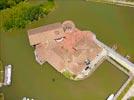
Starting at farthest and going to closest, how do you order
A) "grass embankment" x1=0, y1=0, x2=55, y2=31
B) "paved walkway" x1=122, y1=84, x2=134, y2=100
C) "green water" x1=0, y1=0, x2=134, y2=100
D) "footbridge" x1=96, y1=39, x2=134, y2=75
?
"grass embankment" x1=0, y1=0, x2=55, y2=31
"footbridge" x1=96, y1=39, x2=134, y2=75
"green water" x1=0, y1=0, x2=134, y2=100
"paved walkway" x1=122, y1=84, x2=134, y2=100

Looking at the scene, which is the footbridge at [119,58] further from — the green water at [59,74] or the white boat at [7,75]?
the white boat at [7,75]

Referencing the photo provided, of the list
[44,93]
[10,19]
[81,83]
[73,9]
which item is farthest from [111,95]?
[10,19]

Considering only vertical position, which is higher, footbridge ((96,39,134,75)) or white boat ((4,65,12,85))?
footbridge ((96,39,134,75))

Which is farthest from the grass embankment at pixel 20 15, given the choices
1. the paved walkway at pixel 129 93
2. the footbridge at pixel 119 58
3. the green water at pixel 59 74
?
the paved walkway at pixel 129 93

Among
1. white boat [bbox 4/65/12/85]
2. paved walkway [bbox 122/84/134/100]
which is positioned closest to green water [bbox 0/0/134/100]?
white boat [bbox 4/65/12/85]

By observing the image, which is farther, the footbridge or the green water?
the footbridge

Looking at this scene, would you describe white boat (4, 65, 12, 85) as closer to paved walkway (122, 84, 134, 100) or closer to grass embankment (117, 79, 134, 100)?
grass embankment (117, 79, 134, 100)

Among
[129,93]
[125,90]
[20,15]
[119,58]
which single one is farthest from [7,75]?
[129,93]

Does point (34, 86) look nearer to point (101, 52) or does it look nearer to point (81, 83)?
point (81, 83)

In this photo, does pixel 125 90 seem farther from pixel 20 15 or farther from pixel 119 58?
pixel 20 15
